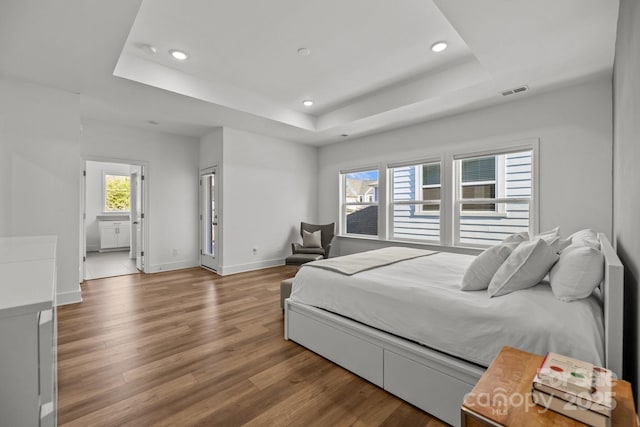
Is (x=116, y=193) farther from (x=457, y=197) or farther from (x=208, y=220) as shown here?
(x=457, y=197)

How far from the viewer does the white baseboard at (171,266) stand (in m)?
5.33

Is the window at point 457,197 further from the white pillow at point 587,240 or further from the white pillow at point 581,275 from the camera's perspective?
the white pillow at point 581,275

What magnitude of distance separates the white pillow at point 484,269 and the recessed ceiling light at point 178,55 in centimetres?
349

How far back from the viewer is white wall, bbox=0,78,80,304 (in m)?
3.30

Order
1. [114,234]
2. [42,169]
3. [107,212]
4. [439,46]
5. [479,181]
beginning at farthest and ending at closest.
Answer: [107,212] < [114,234] < [479,181] < [42,169] < [439,46]

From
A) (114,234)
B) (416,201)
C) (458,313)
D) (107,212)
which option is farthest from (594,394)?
(107,212)

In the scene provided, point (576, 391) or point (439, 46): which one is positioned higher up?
point (439, 46)

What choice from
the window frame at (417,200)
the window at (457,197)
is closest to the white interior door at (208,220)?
the window at (457,197)

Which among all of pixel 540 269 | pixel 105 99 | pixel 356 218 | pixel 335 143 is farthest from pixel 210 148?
pixel 540 269

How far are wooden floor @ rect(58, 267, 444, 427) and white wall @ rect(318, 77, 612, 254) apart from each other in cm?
317

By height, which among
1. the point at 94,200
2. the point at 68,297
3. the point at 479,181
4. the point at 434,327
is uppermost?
the point at 479,181

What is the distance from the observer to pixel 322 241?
231 inches

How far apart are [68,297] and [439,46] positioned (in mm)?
5208

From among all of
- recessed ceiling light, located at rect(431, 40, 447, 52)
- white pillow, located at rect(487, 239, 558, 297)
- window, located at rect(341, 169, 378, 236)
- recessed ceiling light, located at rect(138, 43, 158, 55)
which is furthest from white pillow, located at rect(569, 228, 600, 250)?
recessed ceiling light, located at rect(138, 43, 158, 55)
